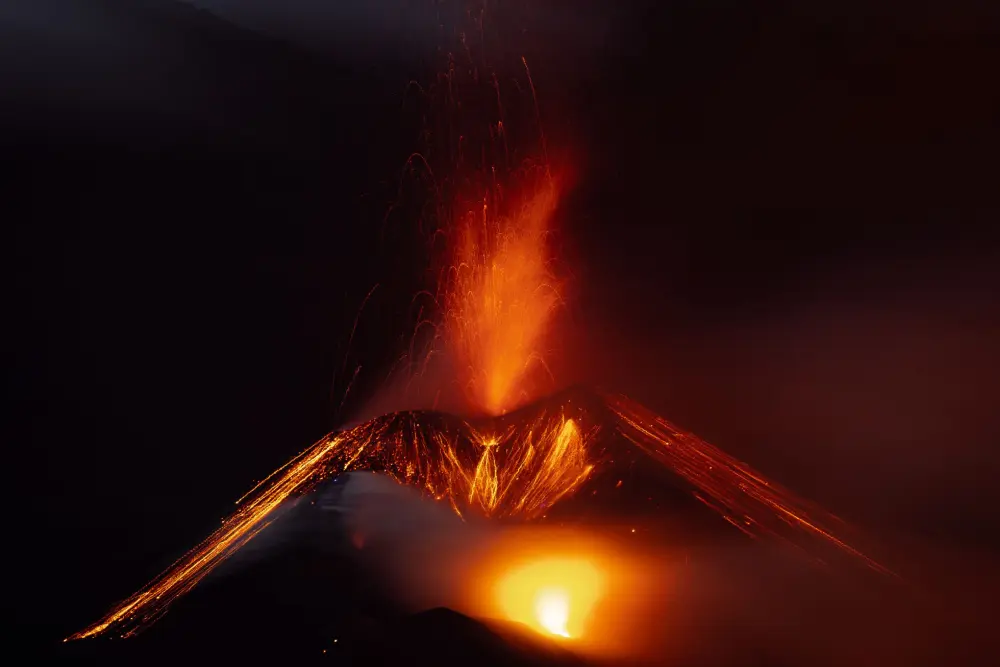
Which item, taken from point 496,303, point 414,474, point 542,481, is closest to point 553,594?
point 542,481

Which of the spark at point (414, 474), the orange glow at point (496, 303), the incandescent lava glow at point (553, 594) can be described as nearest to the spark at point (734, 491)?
the spark at point (414, 474)

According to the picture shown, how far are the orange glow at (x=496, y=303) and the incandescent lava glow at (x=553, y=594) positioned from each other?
19.8 ft

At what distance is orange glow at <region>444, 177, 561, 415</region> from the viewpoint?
1331 centimetres

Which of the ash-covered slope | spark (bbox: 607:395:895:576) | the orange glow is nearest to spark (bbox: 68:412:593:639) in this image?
the ash-covered slope

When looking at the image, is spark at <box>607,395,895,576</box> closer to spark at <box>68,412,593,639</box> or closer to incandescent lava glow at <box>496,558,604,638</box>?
spark at <box>68,412,593,639</box>

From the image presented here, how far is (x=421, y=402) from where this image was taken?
1394 cm

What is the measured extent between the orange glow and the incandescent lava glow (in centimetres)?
603

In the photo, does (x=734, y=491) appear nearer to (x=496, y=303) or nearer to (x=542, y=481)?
(x=542, y=481)

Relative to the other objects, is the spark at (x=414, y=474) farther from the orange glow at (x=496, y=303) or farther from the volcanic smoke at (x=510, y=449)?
the orange glow at (x=496, y=303)

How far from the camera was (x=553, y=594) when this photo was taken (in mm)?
6598

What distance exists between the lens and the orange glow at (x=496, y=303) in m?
13.3

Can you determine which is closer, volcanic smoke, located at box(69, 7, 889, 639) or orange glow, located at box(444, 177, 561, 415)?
volcanic smoke, located at box(69, 7, 889, 639)

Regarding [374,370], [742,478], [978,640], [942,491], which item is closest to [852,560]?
[978,640]

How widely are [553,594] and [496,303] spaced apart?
Result: 745 cm
